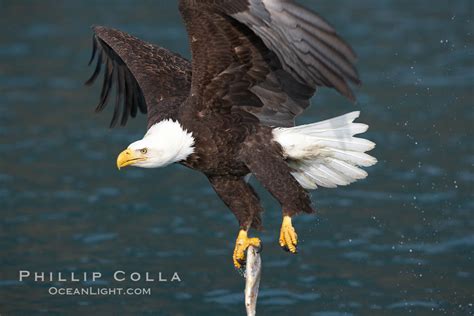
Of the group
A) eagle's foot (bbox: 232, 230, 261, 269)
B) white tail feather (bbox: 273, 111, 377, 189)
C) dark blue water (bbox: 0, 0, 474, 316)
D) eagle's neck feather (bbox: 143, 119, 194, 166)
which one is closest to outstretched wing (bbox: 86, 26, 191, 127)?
eagle's neck feather (bbox: 143, 119, 194, 166)

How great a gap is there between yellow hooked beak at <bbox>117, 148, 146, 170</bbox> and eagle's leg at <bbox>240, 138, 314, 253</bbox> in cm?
62

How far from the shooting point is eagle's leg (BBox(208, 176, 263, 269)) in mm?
7344

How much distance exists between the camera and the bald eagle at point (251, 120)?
6.44 metres

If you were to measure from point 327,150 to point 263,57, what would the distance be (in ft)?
2.45

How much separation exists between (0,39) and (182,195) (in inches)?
195

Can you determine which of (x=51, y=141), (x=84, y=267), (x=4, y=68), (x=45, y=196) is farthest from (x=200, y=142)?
(x=4, y=68)

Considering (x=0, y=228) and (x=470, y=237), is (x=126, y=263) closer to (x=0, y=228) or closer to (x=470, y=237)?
(x=0, y=228)

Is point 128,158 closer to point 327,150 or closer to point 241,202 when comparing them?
point 241,202

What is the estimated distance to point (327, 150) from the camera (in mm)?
7285

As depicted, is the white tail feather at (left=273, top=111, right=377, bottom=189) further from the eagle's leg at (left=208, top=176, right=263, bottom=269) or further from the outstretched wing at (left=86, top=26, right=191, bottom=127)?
the outstretched wing at (left=86, top=26, right=191, bottom=127)

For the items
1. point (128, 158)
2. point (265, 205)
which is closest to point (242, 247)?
point (128, 158)

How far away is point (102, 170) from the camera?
10570mm

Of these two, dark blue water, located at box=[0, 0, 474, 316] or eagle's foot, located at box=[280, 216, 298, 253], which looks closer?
eagle's foot, located at box=[280, 216, 298, 253]

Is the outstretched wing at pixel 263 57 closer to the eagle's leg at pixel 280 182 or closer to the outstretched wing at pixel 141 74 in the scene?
the eagle's leg at pixel 280 182
